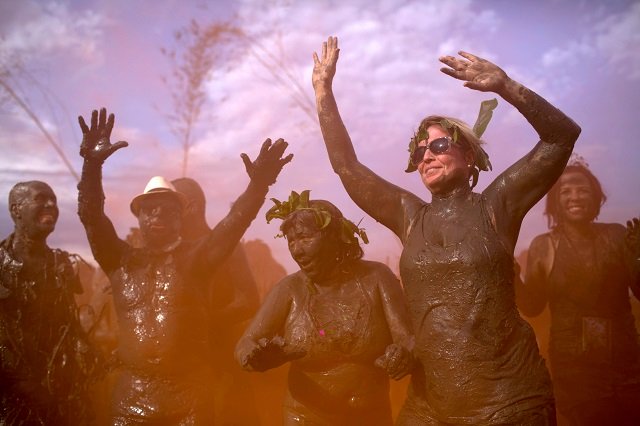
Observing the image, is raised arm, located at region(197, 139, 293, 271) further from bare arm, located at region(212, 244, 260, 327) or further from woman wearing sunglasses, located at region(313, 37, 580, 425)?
woman wearing sunglasses, located at region(313, 37, 580, 425)

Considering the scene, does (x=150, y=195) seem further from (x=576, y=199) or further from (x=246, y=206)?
(x=576, y=199)

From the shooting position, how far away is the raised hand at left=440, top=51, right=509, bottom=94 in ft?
9.63

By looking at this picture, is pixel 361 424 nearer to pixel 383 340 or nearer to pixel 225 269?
pixel 383 340

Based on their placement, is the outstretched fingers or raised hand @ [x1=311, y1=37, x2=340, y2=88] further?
the outstretched fingers

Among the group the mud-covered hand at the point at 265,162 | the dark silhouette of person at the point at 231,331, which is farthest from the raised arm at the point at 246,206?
the dark silhouette of person at the point at 231,331

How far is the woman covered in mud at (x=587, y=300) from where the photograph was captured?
16.7ft

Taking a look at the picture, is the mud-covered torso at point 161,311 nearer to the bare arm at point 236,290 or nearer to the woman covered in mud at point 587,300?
the bare arm at point 236,290

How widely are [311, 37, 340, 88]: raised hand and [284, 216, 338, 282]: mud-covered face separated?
104cm

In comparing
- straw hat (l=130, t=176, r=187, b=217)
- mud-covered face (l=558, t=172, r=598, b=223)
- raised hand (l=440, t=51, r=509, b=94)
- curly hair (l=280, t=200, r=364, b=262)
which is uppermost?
mud-covered face (l=558, t=172, r=598, b=223)

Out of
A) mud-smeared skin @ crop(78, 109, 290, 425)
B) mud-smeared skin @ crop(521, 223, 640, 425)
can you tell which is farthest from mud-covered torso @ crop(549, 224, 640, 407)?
mud-smeared skin @ crop(78, 109, 290, 425)

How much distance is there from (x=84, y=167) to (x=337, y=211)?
255cm

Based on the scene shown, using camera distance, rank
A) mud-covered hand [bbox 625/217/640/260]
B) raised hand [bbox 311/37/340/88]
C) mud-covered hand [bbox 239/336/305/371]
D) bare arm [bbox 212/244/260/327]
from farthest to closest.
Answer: bare arm [bbox 212/244/260/327]
mud-covered hand [bbox 625/217/640/260]
raised hand [bbox 311/37/340/88]
mud-covered hand [bbox 239/336/305/371]

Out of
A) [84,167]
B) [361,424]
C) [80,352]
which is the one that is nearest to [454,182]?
[361,424]

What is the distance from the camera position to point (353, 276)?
4215 millimetres
